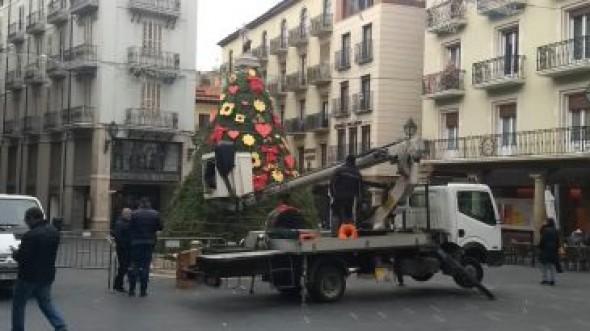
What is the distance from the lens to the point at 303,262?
14.6m

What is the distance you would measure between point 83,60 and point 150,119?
15.6ft

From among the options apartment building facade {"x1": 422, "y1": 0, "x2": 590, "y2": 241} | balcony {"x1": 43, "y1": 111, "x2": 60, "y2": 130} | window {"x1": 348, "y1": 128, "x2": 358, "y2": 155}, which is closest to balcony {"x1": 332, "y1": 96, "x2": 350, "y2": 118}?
window {"x1": 348, "y1": 128, "x2": 358, "y2": 155}

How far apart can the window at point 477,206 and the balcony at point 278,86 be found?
104ft

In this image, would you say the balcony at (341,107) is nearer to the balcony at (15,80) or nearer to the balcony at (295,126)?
the balcony at (295,126)

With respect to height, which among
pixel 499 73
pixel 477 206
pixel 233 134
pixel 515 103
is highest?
pixel 499 73

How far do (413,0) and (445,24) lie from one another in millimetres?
6780

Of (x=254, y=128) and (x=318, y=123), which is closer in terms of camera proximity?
(x=254, y=128)

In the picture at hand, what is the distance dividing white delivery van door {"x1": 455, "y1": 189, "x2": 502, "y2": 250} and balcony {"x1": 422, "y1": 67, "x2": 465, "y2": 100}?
16.0 meters

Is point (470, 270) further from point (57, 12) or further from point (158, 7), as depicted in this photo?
point (57, 12)

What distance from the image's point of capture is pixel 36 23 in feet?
170

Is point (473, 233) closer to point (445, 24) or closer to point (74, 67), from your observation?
point (445, 24)

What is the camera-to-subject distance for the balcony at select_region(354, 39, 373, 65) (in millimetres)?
40750

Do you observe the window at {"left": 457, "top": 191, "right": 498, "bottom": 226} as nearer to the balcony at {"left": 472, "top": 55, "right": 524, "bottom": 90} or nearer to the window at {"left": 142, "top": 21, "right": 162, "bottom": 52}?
the balcony at {"left": 472, "top": 55, "right": 524, "bottom": 90}

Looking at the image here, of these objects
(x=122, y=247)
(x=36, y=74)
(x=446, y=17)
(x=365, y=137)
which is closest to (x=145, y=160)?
(x=36, y=74)
